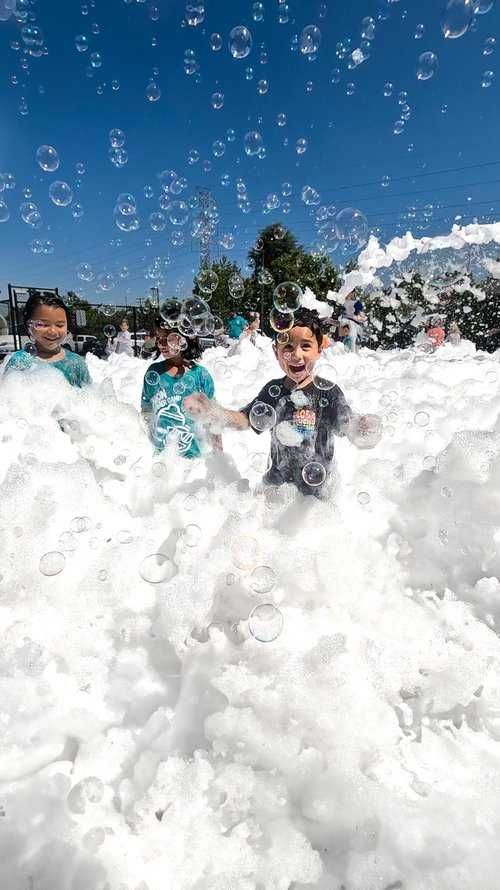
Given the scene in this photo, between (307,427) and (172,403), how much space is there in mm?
929

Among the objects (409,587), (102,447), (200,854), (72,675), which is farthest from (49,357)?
(200,854)

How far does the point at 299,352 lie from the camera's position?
8.60 feet

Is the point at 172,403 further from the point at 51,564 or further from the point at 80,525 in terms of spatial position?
the point at 51,564

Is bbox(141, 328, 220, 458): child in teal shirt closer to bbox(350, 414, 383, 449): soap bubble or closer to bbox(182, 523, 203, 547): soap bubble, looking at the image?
bbox(182, 523, 203, 547): soap bubble

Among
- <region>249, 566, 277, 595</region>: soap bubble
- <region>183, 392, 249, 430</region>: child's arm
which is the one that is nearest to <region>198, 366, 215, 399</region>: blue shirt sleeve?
<region>183, 392, 249, 430</region>: child's arm

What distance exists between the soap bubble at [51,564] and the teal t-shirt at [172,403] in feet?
3.43

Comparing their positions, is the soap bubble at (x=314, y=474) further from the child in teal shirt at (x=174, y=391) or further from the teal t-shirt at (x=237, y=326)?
the teal t-shirt at (x=237, y=326)

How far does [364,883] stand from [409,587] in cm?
132

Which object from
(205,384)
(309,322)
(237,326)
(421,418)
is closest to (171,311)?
(205,384)

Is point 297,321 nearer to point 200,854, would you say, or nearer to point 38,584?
point 38,584

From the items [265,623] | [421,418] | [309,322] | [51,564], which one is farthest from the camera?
[421,418]

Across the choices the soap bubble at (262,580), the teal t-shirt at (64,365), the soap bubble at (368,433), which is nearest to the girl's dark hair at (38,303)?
the teal t-shirt at (64,365)

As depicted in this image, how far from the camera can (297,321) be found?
268 cm

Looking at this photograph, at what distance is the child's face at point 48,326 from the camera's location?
3203mm
